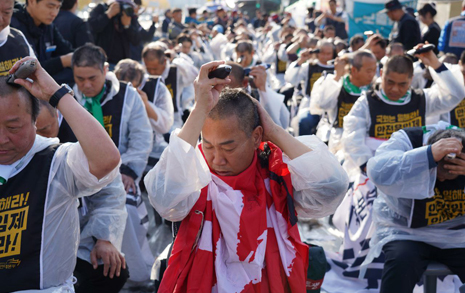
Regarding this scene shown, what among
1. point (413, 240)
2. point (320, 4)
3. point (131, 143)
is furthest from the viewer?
point (320, 4)

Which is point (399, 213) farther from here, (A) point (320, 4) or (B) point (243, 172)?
(A) point (320, 4)

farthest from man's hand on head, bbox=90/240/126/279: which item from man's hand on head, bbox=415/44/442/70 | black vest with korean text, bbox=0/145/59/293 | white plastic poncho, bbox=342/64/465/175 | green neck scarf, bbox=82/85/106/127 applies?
man's hand on head, bbox=415/44/442/70

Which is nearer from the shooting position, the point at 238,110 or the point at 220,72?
the point at 220,72

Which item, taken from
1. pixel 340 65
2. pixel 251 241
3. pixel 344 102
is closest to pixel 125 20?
pixel 340 65

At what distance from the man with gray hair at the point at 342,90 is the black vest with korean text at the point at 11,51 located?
2954 millimetres

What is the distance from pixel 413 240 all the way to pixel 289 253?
1.16m

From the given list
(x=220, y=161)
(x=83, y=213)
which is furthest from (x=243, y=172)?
(x=83, y=213)

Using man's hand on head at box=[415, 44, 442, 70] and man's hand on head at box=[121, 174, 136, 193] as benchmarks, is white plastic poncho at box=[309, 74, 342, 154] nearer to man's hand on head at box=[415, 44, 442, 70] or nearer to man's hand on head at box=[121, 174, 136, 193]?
man's hand on head at box=[415, 44, 442, 70]

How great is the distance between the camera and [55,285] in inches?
91.6

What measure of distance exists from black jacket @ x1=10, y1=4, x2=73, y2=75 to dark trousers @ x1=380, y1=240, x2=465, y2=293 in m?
3.03

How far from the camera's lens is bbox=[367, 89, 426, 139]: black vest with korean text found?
459 centimetres

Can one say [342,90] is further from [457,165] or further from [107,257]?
[107,257]

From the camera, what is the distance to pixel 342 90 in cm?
552

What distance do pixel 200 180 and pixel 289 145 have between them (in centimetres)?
42
